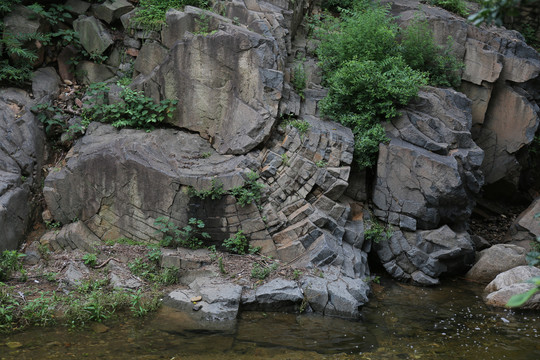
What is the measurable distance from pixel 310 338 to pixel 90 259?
392cm

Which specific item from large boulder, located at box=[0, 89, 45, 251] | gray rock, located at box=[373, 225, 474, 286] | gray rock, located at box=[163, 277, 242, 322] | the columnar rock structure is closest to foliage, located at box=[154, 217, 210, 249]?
the columnar rock structure

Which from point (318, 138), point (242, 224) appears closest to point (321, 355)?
point (242, 224)

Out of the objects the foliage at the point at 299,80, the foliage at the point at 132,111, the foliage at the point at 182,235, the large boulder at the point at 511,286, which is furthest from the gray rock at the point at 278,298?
the foliage at the point at 299,80

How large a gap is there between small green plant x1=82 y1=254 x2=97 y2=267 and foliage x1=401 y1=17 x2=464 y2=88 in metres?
7.74

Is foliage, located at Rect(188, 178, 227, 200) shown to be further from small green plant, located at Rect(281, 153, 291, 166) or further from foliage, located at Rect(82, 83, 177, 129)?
foliage, located at Rect(82, 83, 177, 129)

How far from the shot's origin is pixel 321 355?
21.3 feet

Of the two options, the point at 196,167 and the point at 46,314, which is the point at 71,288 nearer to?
the point at 46,314

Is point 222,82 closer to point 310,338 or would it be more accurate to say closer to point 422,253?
point 422,253

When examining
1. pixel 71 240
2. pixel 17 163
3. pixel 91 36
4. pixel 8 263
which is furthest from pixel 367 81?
pixel 8 263

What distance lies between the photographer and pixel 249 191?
29.2 feet

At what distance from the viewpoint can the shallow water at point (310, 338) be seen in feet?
20.8

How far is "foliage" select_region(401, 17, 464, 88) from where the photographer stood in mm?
11406

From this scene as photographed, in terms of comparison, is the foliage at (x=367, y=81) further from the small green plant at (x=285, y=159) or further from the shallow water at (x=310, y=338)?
the shallow water at (x=310, y=338)

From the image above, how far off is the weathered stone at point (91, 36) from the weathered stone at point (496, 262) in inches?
357
